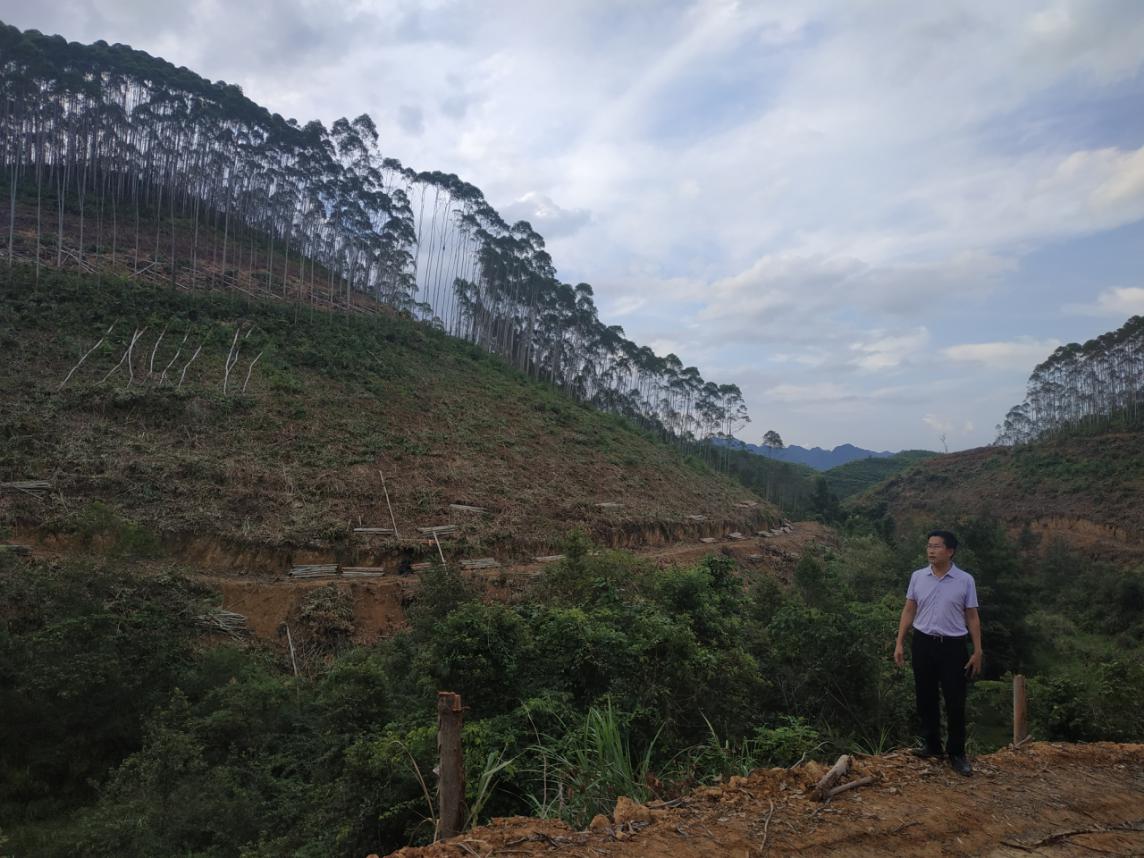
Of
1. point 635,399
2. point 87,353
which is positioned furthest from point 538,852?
point 635,399

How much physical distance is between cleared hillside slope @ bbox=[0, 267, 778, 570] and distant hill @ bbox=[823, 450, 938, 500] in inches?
2017

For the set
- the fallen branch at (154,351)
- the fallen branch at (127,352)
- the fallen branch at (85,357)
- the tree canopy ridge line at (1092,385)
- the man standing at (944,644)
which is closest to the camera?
the man standing at (944,644)

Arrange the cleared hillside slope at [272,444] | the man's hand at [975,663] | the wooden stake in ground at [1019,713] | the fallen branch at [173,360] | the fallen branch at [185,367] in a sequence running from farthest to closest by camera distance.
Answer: the fallen branch at [173,360] < the fallen branch at [185,367] < the cleared hillside slope at [272,444] < the wooden stake in ground at [1019,713] < the man's hand at [975,663]

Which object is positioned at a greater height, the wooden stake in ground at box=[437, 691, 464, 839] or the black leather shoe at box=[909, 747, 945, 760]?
the wooden stake in ground at box=[437, 691, 464, 839]

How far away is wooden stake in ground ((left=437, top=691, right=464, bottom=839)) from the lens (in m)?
3.38

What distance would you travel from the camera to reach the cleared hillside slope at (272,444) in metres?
14.7

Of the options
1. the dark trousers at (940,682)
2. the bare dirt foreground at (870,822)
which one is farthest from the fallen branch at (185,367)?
the dark trousers at (940,682)

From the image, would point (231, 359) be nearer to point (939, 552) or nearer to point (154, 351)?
point (154, 351)

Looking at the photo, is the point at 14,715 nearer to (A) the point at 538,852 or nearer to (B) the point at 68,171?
(A) the point at 538,852

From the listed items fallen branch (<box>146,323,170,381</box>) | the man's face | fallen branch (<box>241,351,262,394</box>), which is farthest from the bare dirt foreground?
fallen branch (<box>146,323,170,381</box>)

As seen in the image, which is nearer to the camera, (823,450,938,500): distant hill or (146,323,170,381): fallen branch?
(146,323,170,381): fallen branch

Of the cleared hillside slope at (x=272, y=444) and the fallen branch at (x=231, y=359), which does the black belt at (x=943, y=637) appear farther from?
the fallen branch at (x=231, y=359)

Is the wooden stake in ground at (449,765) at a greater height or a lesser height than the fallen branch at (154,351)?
lesser

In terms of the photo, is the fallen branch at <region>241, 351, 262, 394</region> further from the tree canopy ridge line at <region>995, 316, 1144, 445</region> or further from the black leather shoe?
the tree canopy ridge line at <region>995, 316, 1144, 445</region>
